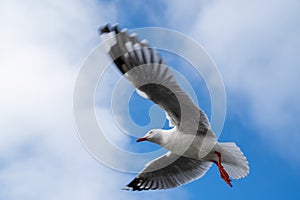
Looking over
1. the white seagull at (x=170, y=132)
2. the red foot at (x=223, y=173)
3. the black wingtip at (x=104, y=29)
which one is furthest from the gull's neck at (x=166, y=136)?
the black wingtip at (x=104, y=29)

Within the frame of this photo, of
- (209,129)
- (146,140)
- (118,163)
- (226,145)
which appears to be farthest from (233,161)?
(118,163)

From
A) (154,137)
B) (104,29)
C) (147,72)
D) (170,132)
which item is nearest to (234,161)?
(170,132)

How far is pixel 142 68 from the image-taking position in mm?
5270

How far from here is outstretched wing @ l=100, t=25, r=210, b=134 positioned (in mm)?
5086

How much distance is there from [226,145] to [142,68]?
6.47 feet

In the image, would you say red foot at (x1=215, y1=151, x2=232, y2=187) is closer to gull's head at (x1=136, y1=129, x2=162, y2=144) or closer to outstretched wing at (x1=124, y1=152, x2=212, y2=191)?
outstretched wing at (x1=124, y1=152, x2=212, y2=191)

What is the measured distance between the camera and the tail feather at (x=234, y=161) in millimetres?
6516

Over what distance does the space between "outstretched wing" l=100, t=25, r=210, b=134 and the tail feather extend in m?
0.99

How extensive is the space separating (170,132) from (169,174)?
135cm

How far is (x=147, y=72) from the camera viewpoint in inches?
208

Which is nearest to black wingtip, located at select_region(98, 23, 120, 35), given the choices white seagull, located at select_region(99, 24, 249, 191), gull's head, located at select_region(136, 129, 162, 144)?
white seagull, located at select_region(99, 24, 249, 191)

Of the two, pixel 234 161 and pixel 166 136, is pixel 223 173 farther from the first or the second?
pixel 166 136

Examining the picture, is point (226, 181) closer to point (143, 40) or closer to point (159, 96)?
point (159, 96)

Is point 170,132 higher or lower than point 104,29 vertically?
lower
